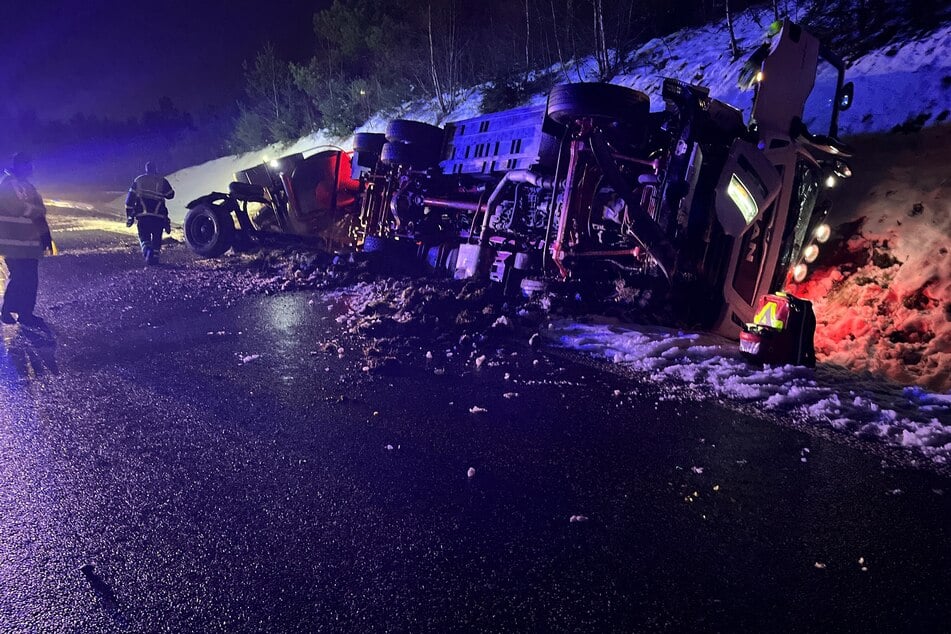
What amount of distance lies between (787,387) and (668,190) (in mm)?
2389

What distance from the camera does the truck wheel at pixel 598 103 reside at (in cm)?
571

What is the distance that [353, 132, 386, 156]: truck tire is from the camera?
9.98 metres

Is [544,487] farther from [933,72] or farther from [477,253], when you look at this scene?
[933,72]

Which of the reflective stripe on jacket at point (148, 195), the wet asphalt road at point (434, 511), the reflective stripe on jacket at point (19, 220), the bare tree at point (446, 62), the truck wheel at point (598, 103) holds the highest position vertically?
the bare tree at point (446, 62)

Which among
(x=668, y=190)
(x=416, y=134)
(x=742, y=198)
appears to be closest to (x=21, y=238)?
(x=416, y=134)

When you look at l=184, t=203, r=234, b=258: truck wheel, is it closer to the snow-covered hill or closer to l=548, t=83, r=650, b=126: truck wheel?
l=548, t=83, r=650, b=126: truck wheel

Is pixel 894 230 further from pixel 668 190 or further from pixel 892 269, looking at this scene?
pixel 668 190

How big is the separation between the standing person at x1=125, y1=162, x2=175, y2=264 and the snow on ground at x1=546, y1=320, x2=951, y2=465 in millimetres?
9751

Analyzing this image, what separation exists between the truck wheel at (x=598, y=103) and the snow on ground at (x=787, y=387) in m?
2.63

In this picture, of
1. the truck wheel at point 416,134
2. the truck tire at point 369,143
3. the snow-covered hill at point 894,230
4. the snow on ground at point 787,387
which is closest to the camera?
the snow on ground at point 787,387

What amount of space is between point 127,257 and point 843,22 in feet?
58.5

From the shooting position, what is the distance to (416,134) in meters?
8.77

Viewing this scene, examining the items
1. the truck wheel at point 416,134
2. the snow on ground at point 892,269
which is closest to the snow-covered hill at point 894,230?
the snow on ground at point 892,269

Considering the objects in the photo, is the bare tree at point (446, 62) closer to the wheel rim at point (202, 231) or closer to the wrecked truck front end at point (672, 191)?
the wheel rim at point (202, 231)
